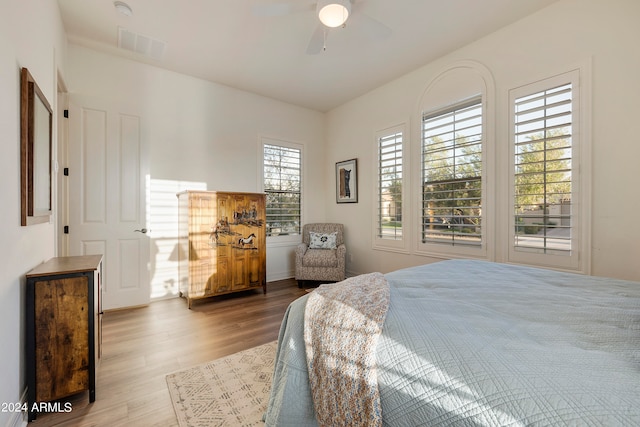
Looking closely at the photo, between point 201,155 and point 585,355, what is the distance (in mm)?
4172

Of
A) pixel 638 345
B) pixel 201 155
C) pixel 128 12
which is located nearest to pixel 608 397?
pixel 638 345

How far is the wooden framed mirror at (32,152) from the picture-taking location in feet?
5.28

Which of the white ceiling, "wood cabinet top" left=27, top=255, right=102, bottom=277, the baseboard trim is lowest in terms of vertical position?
the baseboard trim

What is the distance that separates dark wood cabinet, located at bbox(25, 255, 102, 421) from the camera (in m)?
1.60

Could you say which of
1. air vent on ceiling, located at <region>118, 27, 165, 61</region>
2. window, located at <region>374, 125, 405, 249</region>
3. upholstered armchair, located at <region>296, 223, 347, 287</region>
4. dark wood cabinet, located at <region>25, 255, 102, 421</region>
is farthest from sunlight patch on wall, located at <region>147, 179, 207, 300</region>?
window, located at <region>374, 125, 405, 249</region>

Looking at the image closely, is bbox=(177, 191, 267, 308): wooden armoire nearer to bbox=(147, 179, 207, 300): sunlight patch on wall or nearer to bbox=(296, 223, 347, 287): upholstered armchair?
bbox=(147, 179, 207, 300): sunlight patch on wall

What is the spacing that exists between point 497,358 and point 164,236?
3.80 meters

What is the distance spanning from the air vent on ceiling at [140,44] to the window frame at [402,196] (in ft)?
9.84

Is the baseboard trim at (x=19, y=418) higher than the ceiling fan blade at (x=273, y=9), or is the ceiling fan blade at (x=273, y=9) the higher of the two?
the ceiling fan blade at (x=273, y=9)

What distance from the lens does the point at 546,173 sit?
2580 mm

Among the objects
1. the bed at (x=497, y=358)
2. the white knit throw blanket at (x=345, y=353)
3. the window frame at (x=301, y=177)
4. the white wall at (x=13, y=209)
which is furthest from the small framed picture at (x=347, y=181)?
the white wall at (x=13, y=209)

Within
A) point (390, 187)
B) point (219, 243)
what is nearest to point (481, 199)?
point (390, 187)

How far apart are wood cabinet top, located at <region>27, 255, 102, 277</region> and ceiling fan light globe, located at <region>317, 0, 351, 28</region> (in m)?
2.45

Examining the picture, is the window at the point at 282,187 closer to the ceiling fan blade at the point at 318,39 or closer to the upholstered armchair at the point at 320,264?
the upholstered armchair at the point at 320,264
